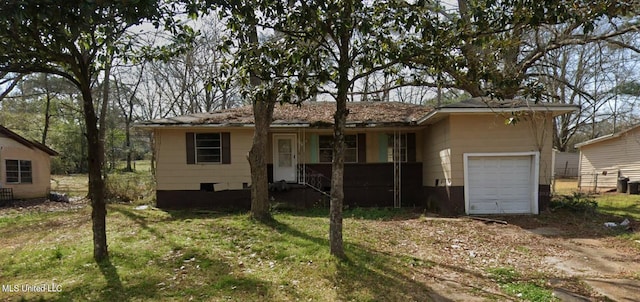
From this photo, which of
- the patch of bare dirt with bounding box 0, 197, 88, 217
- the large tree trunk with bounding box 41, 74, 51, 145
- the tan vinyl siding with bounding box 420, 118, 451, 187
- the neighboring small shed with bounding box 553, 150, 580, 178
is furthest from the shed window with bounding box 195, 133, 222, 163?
the neighboring small shed with bounding box 553, 150, 580, 178

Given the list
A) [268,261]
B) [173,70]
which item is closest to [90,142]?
[268,261]

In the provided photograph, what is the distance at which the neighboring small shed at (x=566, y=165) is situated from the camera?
3022 centimetres

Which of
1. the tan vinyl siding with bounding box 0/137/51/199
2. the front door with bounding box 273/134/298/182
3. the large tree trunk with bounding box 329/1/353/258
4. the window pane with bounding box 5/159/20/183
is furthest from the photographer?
the window pane with bounding box 5/159/20/183

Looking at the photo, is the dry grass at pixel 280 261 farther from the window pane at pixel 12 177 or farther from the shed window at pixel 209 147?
the window pane at pixel 12 177

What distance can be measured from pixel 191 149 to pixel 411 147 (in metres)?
7.87

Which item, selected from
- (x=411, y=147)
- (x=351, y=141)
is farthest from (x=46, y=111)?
(x=411, y=147)

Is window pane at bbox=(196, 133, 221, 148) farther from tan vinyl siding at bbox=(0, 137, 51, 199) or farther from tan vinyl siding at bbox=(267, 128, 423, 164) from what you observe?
tan vinyl siding at bbox=(0, 137, 51, 199)

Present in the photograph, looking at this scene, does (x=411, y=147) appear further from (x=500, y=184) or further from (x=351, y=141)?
(x=500, y=184)

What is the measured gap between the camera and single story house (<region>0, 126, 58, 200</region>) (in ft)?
53.3

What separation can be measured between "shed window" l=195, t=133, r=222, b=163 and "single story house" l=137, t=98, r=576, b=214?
0.03 m

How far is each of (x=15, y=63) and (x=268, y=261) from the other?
5115 millimetres

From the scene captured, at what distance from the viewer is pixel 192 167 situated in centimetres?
1296

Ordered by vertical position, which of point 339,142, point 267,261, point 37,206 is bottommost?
point 37,206

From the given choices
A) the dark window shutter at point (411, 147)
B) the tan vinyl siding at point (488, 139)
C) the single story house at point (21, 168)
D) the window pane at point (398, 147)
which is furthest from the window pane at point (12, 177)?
the tan vinyl siding at point (488, 139)
